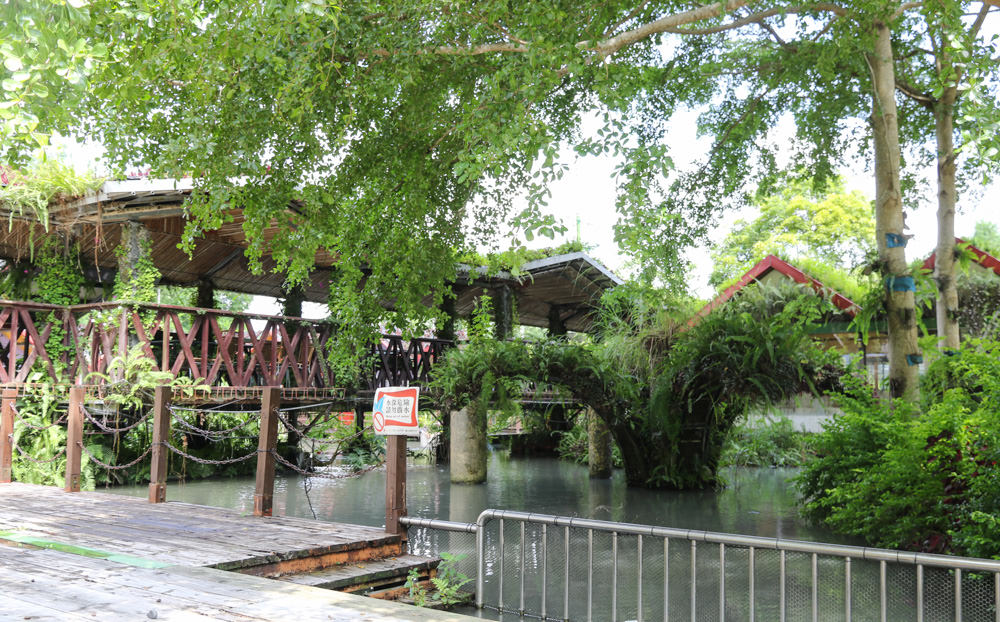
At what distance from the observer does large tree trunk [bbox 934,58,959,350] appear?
10.0 metres

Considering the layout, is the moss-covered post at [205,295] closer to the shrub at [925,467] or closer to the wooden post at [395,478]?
the wooden post at [395,478]

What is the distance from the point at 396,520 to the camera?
22.1 feet

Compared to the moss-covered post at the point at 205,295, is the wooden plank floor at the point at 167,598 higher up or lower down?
lower down

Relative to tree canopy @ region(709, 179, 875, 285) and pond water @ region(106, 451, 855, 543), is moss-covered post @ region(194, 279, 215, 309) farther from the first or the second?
tree canopy @ region(709, 179, 875, 285)

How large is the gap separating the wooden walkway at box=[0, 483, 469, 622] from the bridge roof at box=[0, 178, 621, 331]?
12.3ft

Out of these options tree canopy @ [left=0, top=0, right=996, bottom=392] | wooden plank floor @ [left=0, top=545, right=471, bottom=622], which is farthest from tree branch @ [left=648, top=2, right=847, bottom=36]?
wooden plank floor @ [left=0, top=545, right=471, bottom=622]

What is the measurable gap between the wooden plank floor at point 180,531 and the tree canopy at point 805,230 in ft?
80.3

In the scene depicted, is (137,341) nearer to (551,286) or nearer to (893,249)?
(551,286)

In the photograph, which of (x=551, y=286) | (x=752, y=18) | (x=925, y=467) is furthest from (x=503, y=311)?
(x=925, y=467)

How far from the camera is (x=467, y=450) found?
14781 millimetres

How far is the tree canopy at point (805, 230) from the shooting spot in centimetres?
3053

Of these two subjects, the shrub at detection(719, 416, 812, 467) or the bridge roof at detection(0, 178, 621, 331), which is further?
the shrub at detection(719, 416, 812, 467)

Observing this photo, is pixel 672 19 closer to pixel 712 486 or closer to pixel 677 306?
pixel 677 306

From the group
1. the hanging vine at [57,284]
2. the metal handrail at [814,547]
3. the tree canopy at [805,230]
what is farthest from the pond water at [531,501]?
the tree canopy at [805,230]
